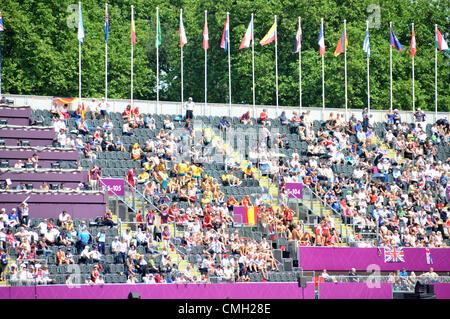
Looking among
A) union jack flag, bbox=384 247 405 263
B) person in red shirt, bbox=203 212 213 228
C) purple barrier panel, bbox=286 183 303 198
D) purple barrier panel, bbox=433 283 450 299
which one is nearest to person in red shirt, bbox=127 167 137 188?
person in red shirt, bbox=203 212 213 228

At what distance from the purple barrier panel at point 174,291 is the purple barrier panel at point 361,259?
2877mm

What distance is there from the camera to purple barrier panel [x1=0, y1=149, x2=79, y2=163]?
118 ft

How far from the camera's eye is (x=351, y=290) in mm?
32812

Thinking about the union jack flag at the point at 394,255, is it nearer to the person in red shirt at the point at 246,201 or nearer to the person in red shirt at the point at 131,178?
the person in red shirt at the point at 246,201

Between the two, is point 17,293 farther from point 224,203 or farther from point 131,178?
point 224,203

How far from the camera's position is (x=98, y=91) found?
5666 cm

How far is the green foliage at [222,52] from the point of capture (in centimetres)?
5431

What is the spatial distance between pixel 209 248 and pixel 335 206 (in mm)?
7520

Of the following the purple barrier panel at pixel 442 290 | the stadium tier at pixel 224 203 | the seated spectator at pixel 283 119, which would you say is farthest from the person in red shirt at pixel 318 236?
the seated spectator at pixel 283 119

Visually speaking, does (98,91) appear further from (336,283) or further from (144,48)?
(336,283)

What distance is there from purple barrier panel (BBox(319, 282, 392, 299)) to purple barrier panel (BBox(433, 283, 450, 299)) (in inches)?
79.3

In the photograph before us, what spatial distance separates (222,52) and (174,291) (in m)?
32.5

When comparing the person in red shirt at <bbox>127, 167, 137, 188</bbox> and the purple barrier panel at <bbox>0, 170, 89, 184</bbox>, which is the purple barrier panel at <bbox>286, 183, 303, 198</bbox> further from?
the purple barrier panel at <bbox>0, 170, 89, 184</bbox>

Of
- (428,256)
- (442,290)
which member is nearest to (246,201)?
(428,256)
